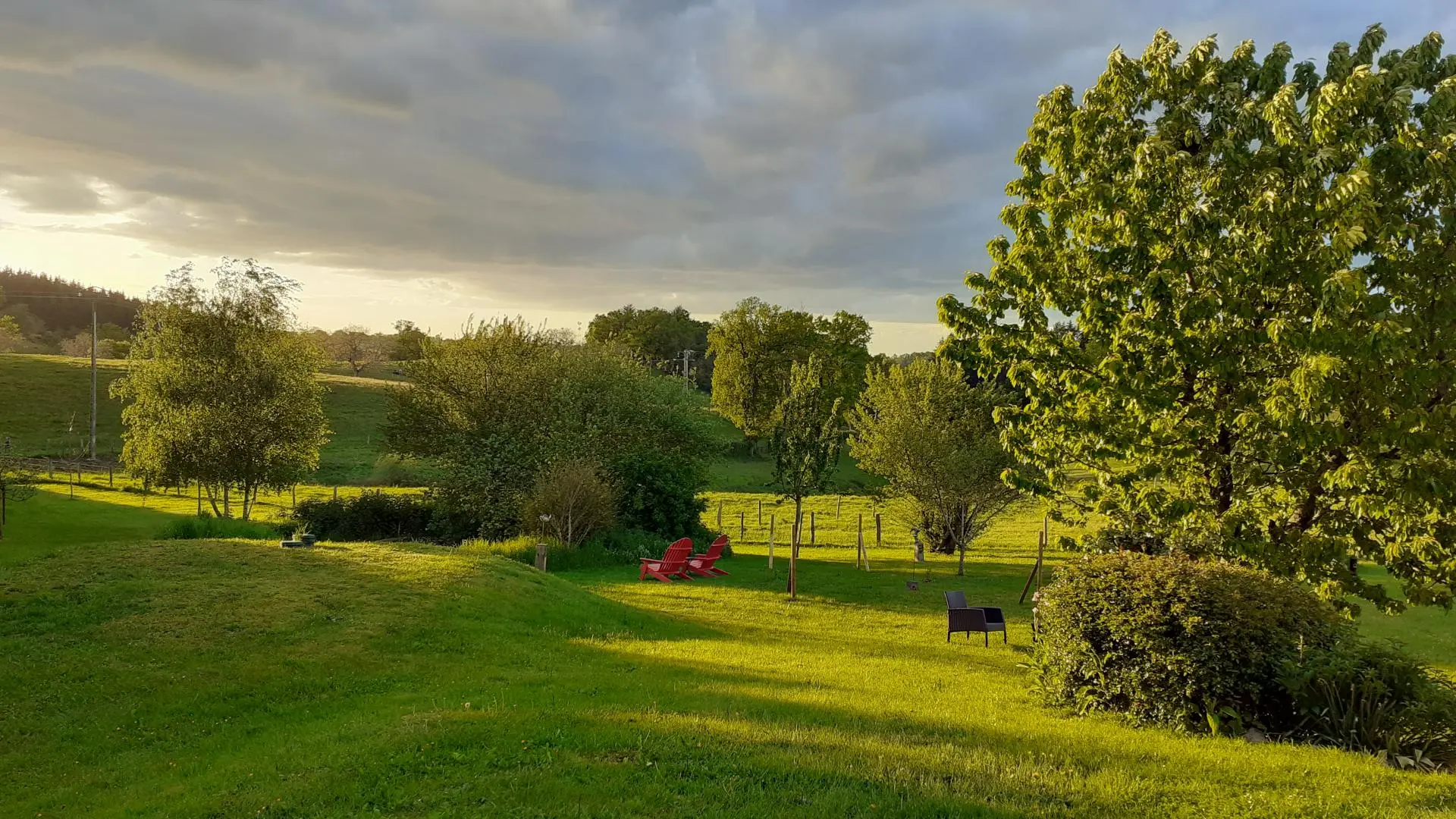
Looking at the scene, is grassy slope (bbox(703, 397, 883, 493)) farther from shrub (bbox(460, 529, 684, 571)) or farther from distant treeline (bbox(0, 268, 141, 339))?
distant treeline (bbox(0, 268, 141, 339))

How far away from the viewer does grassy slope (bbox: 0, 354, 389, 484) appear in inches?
2251

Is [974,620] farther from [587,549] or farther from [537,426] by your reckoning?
[537,426]

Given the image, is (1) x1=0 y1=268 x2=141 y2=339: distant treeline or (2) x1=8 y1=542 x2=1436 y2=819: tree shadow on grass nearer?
(2) x1=8 y1=542 x2=1436 y2=819: tree shadow on grass

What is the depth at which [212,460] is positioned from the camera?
1299 inches

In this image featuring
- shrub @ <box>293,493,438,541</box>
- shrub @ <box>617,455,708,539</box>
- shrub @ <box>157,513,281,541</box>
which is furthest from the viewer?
shrub @ <box>617,455,708,539</box>

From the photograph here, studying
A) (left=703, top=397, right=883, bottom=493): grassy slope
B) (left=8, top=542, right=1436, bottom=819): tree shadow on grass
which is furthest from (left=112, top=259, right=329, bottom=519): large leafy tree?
(left=703, top=397, right=883, bottom=493): grassy slope

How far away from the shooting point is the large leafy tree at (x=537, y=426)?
30.7 metres

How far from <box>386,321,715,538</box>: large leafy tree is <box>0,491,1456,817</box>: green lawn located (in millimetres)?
11833

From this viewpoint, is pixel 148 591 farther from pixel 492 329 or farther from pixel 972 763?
pixel 492 329

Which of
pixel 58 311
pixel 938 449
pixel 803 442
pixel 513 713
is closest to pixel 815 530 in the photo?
pixel 938 449

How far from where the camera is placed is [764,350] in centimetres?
7706

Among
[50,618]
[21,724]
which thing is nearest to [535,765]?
[21,724]

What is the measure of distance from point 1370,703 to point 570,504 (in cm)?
2298

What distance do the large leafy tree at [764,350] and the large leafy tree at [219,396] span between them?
A: 45.5 metres
